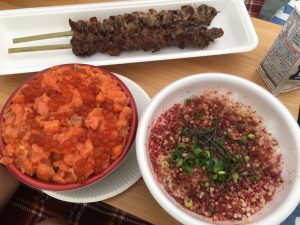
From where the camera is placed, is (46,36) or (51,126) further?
(46,36)

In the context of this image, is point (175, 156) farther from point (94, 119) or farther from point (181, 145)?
point (94, 119)

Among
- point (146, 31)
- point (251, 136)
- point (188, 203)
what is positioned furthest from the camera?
point (146, 31)

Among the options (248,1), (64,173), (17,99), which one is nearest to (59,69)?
(17,99)

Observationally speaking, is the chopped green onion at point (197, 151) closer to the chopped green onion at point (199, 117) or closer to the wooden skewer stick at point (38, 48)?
the chopped green onion at point (199, 117)

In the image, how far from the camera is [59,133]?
102 cm

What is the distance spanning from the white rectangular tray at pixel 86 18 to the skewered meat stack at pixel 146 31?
41mm

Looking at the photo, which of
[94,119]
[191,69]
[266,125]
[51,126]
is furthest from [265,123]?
[51,126]

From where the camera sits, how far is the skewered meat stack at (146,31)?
1.39m

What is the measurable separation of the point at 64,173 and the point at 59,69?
1.21 ft

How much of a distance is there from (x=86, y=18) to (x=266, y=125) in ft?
3.03

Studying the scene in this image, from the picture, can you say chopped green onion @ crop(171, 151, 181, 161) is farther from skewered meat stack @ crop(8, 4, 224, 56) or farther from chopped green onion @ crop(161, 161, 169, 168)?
skewered meat stack @ crop(8, 4, 224, 56)

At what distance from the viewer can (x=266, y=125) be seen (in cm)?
109

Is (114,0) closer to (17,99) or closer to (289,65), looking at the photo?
(17,99)

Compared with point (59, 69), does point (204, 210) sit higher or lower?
lower
